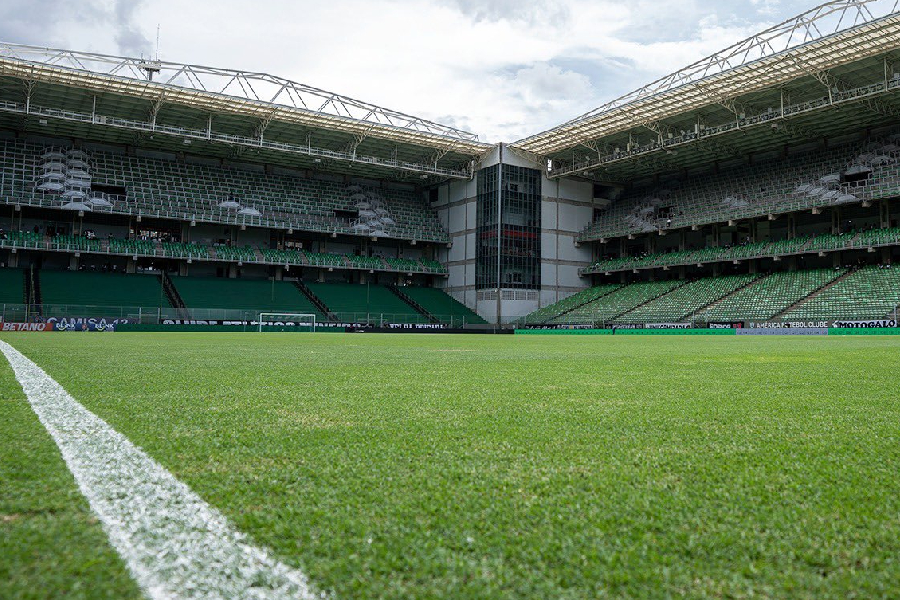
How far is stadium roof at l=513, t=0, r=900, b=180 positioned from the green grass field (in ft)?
106

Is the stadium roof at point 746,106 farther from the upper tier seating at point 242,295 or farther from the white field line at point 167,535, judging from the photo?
the white field line at point 167,535

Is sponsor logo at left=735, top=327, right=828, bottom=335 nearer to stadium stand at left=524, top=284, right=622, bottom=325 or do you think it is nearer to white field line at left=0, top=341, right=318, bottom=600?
stadium stand at left=524, top=284, right=622, bottom=325

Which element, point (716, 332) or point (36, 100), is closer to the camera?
point (716, 332)

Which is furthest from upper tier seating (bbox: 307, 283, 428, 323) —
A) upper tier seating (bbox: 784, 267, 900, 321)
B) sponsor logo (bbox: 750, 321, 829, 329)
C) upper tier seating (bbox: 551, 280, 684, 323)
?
upper tier seating (bbox: 784, 267, 900, 321)

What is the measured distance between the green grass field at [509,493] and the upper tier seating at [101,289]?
117 ft

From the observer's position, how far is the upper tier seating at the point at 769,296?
34531 mm

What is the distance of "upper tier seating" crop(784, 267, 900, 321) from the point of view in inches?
1184

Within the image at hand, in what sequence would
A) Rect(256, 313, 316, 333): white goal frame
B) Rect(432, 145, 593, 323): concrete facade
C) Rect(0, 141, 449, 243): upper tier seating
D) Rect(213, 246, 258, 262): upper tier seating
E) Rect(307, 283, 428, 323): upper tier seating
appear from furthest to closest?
Rect(432, 145, 593, 323): concrete facade, Rect(213, 246, 258, 262): upper tier seating, Rect(307, 283, 428, 323): upper tier seating, Rect(0, 141, 449, 243): upper tier seating, Rect(256, 313, 316, 333): white goal frame

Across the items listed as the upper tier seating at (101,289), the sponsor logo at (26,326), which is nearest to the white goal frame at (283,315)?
the upper tier seating at (101,289)

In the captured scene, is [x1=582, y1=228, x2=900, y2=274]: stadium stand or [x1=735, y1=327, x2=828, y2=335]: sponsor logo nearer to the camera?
[x1=735, y1=327, x2=828, y2=335]: sponsor logo

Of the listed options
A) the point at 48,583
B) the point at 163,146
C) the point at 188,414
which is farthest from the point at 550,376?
the point at 163,146

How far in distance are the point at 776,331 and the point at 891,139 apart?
16.7 m

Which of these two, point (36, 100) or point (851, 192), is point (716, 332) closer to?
point (851, 192)

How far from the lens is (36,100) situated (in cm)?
3675
